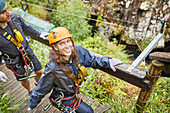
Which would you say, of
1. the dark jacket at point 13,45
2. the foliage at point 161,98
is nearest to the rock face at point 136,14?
the foliage at point 161,98

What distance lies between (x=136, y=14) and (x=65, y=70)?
860cm

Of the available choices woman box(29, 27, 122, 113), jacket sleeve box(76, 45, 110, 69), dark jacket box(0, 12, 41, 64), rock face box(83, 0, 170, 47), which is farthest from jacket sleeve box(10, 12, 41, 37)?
rock face box(83, 0, 170, 47)

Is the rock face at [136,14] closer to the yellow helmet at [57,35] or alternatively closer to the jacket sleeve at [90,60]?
the jacket sleeve at [90,60]

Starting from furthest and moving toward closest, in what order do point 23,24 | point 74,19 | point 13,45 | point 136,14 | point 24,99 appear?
point 136,14
point 74,19
point 24,99
point 23,24
point 13,45

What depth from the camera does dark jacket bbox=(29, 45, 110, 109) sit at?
194cm

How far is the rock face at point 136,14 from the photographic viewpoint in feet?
27.2

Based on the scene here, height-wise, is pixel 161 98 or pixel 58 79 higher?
pixel 58 79

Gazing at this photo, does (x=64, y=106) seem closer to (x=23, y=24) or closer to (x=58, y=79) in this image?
(x=58, y=79)

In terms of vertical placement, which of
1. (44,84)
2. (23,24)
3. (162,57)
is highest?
(23,24)

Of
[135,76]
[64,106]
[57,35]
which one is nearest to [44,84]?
[64,106]

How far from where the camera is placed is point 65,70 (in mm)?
1994

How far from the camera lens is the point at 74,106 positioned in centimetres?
233

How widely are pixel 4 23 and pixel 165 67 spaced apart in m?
3.07

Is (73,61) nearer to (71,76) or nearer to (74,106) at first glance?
(71,76)
